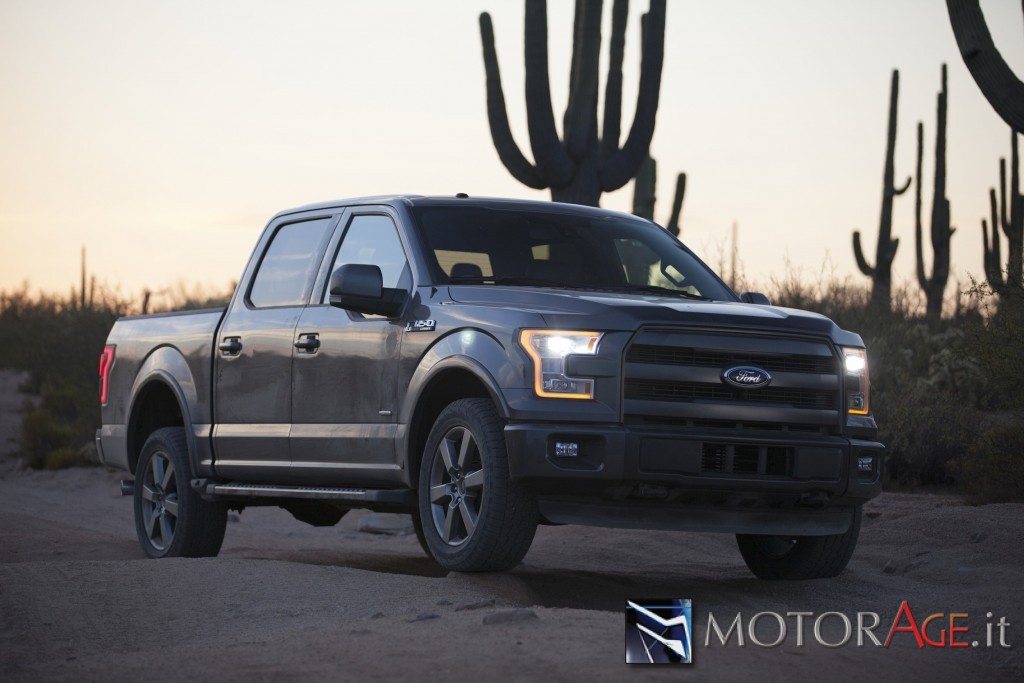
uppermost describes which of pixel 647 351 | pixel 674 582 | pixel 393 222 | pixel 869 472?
pixel 393 222

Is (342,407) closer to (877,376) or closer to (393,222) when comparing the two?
(393,222)

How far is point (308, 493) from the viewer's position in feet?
27.3

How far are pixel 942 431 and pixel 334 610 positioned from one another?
25.7 ft

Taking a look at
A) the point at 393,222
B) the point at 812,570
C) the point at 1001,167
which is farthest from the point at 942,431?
the point at 1001,167

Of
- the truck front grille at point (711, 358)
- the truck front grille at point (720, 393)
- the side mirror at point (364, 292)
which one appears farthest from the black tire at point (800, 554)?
the side mirror at point (364, 292)

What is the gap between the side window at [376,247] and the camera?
803 cm

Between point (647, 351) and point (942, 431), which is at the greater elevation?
point (647, 351)

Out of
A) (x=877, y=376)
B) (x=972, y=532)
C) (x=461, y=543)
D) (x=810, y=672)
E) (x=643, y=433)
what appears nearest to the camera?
(x=810, y=672)

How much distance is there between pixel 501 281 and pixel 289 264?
1.78 m

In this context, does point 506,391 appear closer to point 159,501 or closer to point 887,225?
point 159,501

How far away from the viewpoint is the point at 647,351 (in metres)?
6.75

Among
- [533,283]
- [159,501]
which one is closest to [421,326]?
[533,283]

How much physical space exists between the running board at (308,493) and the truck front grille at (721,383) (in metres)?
1.53

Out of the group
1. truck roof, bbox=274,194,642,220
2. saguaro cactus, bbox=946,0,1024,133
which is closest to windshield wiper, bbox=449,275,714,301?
truck roof, bbox=274,194,642,220
